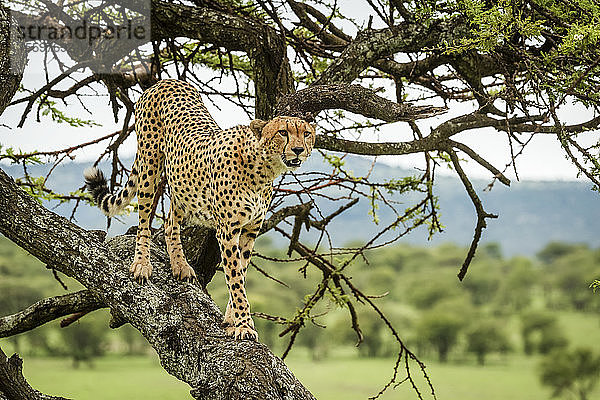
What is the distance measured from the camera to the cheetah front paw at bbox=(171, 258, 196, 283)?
2223mm

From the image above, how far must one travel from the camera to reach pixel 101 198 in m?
2.27

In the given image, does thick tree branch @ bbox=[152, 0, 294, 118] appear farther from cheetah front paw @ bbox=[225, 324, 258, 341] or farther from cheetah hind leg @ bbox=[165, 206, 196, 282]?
cheetah front paw @ bbox=[225, 324, 258, 341]

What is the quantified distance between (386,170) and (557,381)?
327 cm

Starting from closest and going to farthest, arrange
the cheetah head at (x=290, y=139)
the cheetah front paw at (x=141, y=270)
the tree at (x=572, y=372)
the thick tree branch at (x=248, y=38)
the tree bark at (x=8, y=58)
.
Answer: the cheetah head at (x=290, y=139), the cheetah front paw at (x=141, y=270), the tree bark at (x=8, y=58), the thick tree branch at (x=248, y=38), the tree at (x=572, y=372)

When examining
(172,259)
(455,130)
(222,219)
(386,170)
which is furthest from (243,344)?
(386,170)

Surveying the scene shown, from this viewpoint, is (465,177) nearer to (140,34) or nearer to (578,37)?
(578,37)

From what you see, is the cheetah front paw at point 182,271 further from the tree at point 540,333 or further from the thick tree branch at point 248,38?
the tree at point 540,333

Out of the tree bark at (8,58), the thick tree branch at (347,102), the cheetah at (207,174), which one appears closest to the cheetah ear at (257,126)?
the cheetah at (207,174)

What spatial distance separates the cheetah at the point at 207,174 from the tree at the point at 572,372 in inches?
209

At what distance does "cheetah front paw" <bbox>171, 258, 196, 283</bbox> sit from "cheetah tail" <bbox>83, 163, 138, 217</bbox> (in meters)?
0.26

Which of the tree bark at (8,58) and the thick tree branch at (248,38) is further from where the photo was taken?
the thick tree branch at (248,38)

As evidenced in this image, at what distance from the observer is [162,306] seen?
2.03m

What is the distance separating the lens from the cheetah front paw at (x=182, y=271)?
2.22 meters

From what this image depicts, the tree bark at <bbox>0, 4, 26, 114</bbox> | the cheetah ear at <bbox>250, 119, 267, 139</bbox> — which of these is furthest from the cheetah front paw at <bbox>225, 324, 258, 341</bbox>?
the tree bark at <bbox>0, 4, 26, 114</bbox>
